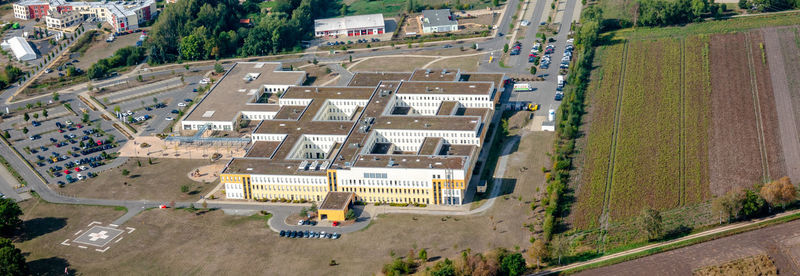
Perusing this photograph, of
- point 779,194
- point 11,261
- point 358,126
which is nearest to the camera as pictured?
point 11,261

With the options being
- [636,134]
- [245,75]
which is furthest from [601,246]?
[245,75]

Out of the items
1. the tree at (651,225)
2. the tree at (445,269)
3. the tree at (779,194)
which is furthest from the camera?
the tree at (779,194)

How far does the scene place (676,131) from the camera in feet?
527

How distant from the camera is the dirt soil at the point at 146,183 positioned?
151 metres

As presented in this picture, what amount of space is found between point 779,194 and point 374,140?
6466 cm

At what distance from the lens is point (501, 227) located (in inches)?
5212

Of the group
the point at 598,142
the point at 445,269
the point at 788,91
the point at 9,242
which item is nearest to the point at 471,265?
the point at 445,269

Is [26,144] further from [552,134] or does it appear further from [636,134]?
[636,134]

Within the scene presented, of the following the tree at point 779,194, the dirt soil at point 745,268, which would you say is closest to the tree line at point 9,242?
the dirt soil at point 745,268

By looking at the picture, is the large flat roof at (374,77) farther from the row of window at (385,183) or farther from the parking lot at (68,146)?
the parking lot at (68,146)

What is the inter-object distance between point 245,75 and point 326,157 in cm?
5218

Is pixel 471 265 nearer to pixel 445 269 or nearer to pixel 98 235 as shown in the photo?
pixel 445 269

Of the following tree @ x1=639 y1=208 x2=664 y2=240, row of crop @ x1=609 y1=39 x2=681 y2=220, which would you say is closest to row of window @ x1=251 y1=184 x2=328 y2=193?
row of crop @ x1=609 y1=39 x2=681 y2=220

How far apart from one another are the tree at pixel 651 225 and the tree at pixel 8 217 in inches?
3648
